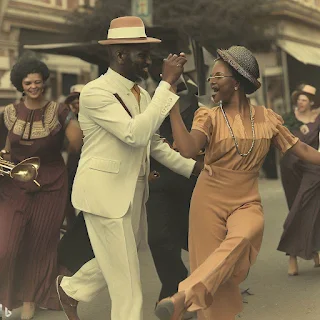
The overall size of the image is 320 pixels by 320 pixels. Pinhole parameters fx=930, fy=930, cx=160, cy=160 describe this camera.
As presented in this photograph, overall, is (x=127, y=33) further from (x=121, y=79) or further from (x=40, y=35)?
(x=40, y=35)

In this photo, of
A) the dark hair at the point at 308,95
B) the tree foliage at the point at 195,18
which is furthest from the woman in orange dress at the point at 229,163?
the tree foliage at the point at 195,18

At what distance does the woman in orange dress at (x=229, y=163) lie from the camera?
505cm

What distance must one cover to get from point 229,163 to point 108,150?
27.1 inches

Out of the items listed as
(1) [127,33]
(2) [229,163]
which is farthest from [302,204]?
(1) [127,33]

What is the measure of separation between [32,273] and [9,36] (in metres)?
16.1

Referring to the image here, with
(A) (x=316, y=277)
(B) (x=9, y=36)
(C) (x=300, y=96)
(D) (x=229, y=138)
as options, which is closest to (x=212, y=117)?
(D) (x=229, y=138)

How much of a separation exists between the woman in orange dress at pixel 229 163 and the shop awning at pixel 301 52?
22584 mm

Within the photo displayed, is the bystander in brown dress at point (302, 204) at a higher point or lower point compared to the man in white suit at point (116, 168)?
lower

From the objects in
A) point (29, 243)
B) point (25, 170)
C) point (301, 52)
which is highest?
point (25, 170)

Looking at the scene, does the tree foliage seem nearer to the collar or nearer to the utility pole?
the utility pole

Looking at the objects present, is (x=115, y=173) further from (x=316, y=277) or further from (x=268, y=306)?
(x=316, y=277)

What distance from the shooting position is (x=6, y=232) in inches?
261

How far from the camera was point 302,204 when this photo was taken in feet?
27.8

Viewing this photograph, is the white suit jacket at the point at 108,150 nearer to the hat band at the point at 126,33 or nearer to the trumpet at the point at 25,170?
the hat band at the point at 126,33
